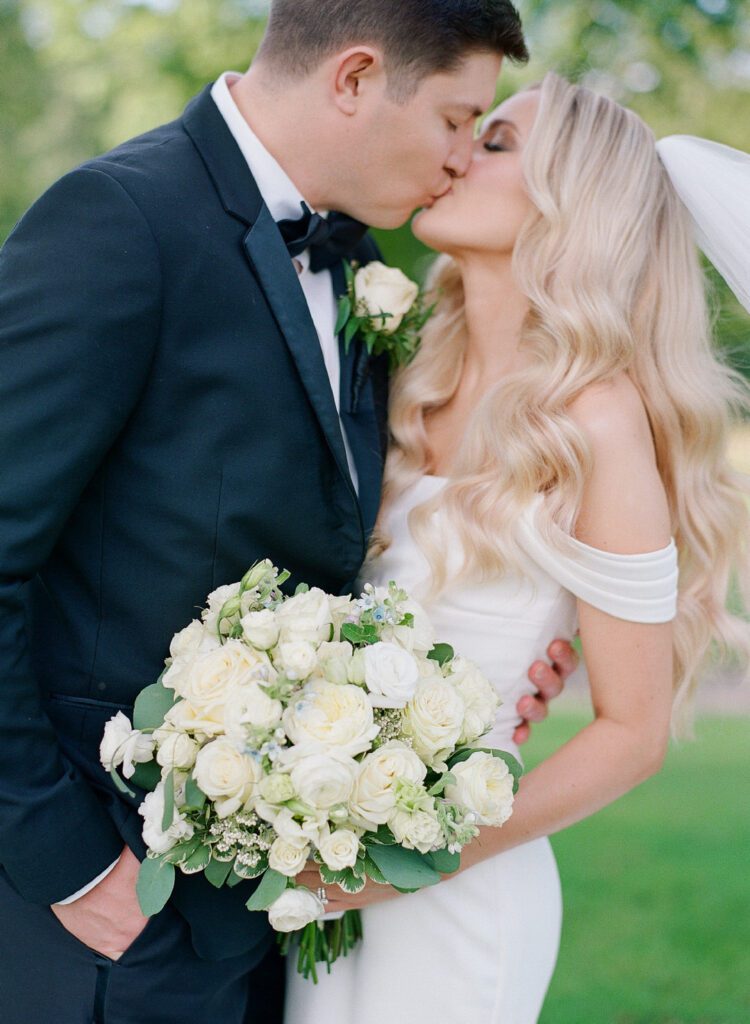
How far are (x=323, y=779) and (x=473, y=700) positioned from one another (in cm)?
41

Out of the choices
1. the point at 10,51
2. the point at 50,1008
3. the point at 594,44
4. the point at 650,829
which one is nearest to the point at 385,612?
the point at 50,1008

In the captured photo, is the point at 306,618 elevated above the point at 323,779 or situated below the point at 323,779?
above

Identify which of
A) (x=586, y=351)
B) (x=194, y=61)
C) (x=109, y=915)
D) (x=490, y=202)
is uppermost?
(x=490, y=202)

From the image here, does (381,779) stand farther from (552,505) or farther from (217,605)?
(552,505)

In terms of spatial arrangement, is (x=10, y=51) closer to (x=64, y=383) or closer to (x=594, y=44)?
(x=594, y=44)

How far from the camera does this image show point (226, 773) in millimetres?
1868

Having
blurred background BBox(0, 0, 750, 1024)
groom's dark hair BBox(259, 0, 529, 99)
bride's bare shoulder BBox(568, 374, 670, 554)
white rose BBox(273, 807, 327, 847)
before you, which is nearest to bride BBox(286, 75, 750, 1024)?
bride's bare shoulder BBox(568, 374, 670, 554)

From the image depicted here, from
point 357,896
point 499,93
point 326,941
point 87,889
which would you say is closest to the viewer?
point 87,889

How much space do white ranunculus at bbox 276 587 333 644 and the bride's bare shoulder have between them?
2.80 feet

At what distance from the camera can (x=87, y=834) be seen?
2.14 meters

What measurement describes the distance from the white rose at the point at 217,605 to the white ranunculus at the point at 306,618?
0.36 ft

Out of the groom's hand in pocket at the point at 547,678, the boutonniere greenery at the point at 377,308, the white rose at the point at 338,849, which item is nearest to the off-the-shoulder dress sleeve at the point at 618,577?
the groom's hand in pocket at the point at 547,678

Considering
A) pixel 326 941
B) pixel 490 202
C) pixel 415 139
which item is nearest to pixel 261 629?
pixel 326 941

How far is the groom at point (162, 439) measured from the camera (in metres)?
2.05
